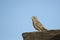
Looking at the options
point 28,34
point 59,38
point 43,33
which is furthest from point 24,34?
point 59,38

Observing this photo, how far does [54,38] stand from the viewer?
2.82 feet

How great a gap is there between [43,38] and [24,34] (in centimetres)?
16

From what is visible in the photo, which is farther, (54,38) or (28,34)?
(28,34)

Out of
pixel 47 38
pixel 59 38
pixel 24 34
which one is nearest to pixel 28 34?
pixel 24 34

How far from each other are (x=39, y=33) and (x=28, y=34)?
3.6 inches

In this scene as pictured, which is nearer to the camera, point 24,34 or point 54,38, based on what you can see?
point 54,38

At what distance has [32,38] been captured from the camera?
0.98 m

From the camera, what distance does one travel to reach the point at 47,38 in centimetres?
92

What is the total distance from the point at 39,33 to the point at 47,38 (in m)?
0.08

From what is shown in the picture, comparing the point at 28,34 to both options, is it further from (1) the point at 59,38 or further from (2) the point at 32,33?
(1) the point at 59,38

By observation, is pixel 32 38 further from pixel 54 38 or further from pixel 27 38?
pixel 54 38

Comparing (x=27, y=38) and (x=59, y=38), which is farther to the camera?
(x=27, y=38)

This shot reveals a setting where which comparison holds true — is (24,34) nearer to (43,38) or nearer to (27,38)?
(27,38)

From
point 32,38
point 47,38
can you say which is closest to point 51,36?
point 47,38
